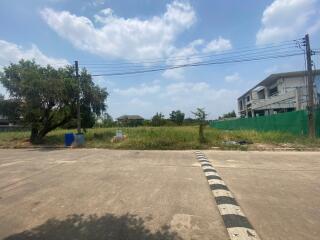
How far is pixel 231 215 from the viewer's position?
13.3 feet

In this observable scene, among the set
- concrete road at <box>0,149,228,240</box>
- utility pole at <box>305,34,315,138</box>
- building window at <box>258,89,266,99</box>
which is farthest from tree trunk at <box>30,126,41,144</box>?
building window at <box>258,89,266,99</box>

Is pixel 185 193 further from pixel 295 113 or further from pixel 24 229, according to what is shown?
pixel 295 113

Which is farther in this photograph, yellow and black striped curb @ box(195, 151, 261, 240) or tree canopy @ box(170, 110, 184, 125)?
tree canopy @ box(170, 110, 184, 125)

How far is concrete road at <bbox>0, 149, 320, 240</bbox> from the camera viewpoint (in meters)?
3.56

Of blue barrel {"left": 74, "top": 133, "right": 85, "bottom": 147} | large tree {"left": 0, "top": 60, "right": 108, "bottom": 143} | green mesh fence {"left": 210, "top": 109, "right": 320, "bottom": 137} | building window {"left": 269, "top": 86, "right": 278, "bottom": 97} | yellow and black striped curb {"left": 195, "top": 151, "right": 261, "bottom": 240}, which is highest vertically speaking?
building window {"left": 269, "top": 86, "right": 278, "bottom": 97}

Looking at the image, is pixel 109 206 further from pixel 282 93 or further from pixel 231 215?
pixel 282 93

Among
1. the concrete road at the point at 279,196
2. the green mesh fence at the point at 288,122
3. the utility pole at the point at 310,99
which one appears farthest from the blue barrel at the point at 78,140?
the green mesh fence at the point at 288,122

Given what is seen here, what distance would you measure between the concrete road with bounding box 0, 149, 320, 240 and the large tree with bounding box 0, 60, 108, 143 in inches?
492

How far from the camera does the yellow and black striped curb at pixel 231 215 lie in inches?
133

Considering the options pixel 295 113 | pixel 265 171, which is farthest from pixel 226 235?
pixel 295 113

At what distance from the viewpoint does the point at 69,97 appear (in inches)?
832

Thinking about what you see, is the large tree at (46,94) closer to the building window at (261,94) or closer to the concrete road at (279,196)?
the concrete road at (279,196)

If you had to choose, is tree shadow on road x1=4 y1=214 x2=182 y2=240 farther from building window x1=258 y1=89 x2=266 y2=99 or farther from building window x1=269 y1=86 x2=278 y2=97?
building window x1=258 y1=89 x2=266 y2=99

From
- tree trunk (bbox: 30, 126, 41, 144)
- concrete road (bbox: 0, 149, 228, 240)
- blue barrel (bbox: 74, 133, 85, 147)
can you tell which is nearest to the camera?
concrete road (bbox: 0, 149, 228, 240)
